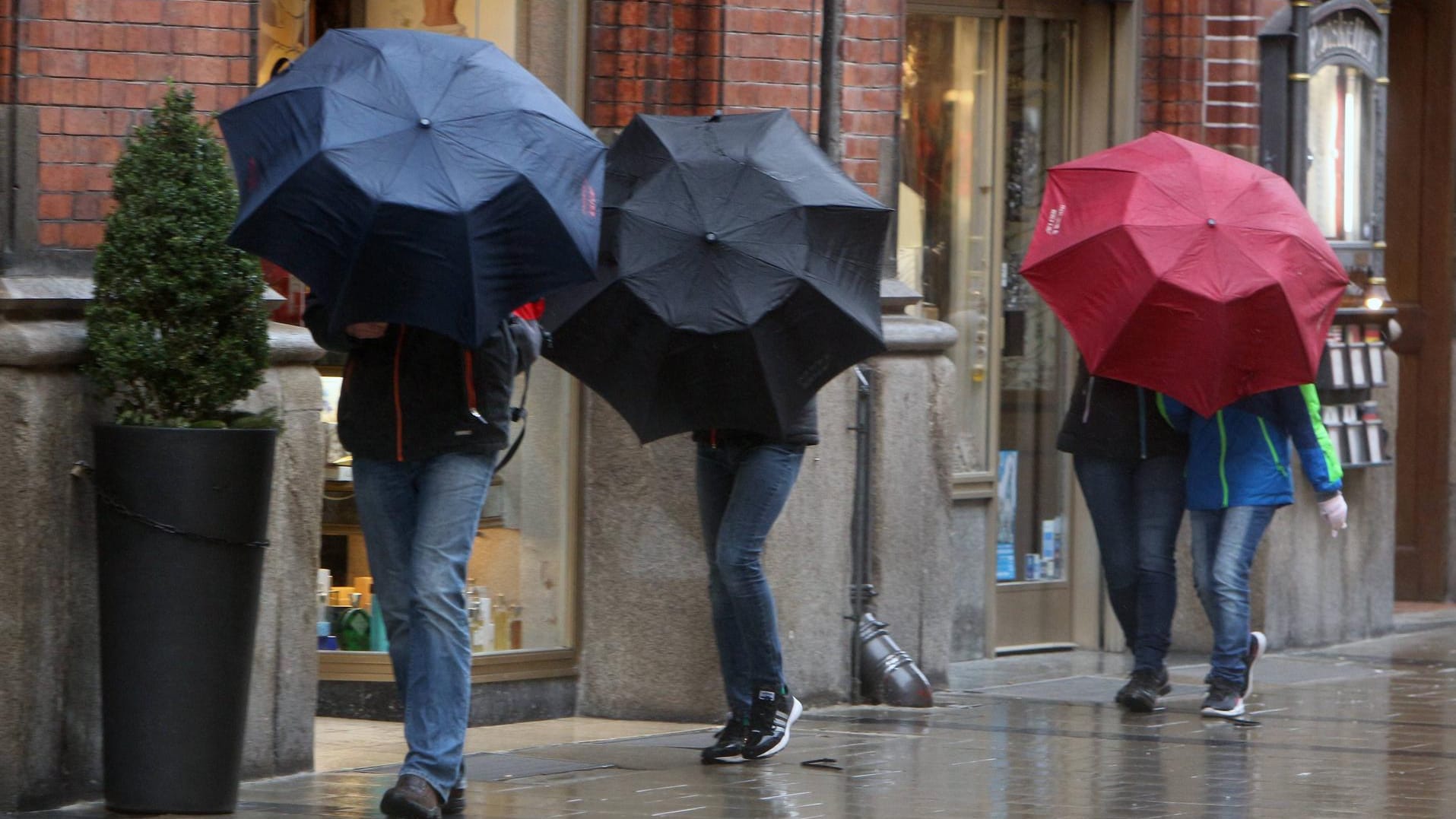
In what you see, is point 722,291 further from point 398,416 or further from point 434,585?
point 434,585

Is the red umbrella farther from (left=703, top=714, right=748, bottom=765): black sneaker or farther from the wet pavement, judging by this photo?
(left=703, top=714, right=748, bottom=765): black sneaker

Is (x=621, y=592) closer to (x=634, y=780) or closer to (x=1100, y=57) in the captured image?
(x=634, y=780)

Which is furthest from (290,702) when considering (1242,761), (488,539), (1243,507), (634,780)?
(1243,507)

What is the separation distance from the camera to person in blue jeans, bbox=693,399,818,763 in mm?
7348

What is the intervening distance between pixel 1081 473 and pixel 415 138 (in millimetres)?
3936

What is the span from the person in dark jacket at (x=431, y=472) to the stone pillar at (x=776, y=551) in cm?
212

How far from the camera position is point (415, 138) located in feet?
19.5

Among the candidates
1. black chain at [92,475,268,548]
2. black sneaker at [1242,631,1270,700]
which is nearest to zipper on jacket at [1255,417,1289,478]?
black sneaker at [1242,631,1270,700]

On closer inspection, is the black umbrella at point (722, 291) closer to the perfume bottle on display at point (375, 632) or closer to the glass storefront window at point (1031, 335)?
the perfume bottle on display at point (375, 632)

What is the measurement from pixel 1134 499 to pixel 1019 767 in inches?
69.7

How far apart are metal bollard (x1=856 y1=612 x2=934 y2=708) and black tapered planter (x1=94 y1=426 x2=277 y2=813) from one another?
10.4ft

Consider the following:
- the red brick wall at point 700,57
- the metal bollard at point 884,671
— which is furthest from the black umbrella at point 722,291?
the metal bollard at point 884,671

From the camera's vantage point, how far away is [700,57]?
852 centimetres

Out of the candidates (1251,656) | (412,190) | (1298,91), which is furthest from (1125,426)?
(412,190)
